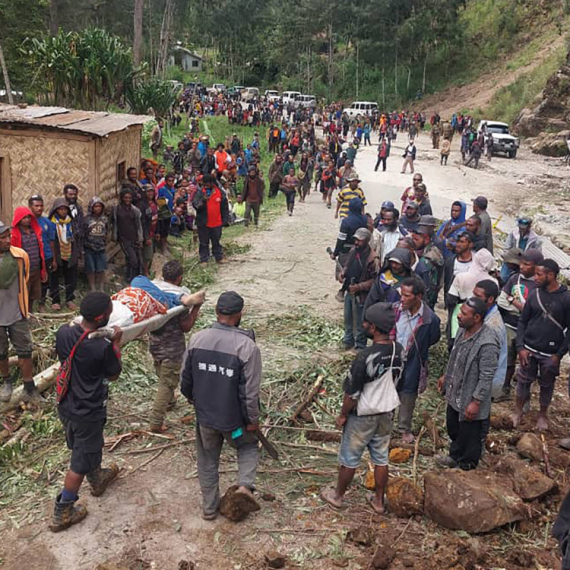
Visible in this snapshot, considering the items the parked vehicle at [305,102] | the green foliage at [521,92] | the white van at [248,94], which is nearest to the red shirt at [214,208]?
the green foliage at [521,92]

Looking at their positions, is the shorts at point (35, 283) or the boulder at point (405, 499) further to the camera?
the shorts at point (35, 283)

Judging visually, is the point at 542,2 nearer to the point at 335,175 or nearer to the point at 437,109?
the point at 437,109

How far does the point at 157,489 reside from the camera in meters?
4.84

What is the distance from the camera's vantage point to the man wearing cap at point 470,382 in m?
4.84

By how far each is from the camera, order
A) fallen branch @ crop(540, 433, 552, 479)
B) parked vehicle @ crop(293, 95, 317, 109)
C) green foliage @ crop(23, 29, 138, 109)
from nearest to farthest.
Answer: fallen branch @ crop(540, 433, 552, 479)
green foliage @ crop(23, 29, 138, 109)
parked vehicle @ crop(293, 95, 317, 109)

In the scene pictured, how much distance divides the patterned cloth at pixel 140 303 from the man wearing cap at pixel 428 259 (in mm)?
3308

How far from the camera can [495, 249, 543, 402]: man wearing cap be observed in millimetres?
6301

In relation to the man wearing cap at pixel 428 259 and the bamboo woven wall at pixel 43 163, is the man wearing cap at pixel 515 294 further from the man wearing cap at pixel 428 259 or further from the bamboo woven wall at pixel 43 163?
the bamboo woven wall at pixel 43 163

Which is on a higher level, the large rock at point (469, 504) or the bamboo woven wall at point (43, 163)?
the bamboo woven wall at point (43, 163)

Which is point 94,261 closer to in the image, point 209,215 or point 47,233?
point 47,233

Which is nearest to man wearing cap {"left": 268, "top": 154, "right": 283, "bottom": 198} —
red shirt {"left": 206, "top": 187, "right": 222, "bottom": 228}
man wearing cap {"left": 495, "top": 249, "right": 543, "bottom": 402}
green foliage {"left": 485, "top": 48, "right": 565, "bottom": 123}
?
red shirt {"left": 206, "top": 187, "right": 222, "bottom": 228}

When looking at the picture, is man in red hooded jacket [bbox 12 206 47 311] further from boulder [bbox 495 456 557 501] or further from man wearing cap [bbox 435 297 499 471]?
boulder [bbox 495 456 557 501]

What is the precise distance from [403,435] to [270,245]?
7654 mm

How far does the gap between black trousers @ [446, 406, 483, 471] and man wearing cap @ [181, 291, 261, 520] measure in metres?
1.87
